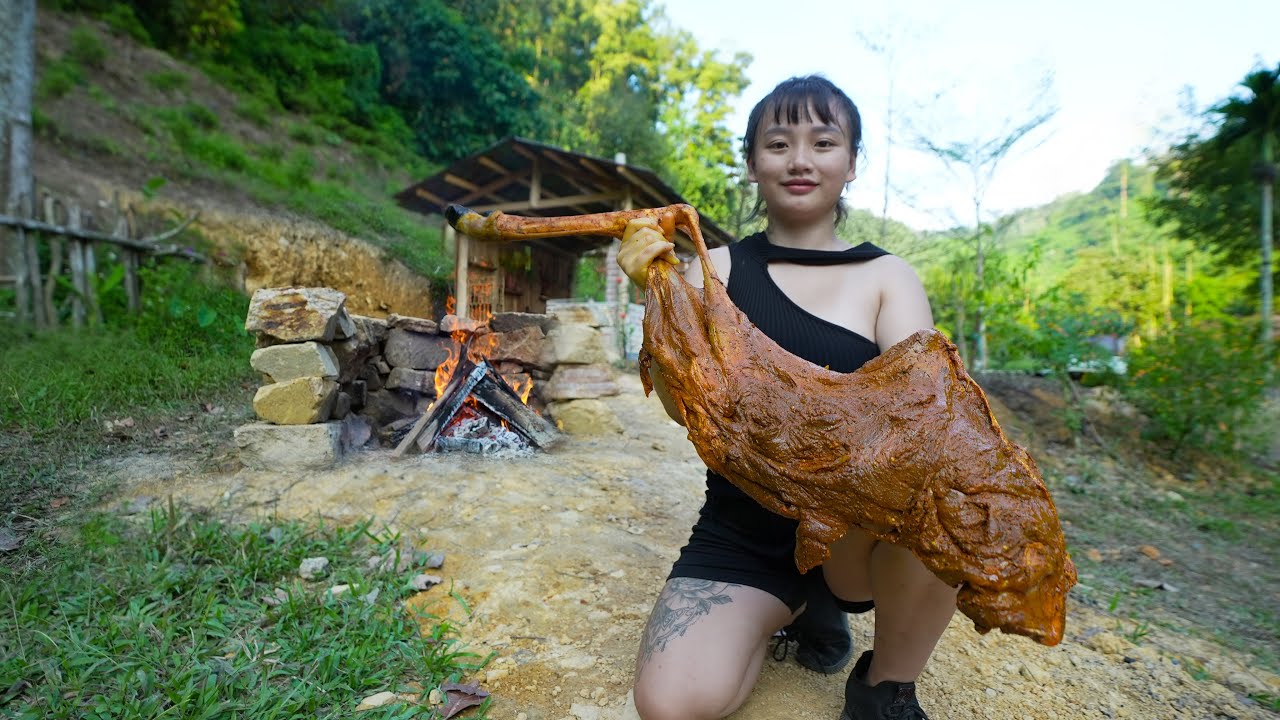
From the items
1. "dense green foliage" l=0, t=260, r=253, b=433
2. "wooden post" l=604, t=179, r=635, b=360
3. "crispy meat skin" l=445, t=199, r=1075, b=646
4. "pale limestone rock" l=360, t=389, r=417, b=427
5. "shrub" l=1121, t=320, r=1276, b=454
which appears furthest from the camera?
"wooden post" l=604, t=179, r=635, b=360

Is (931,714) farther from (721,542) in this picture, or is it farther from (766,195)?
(766,195)

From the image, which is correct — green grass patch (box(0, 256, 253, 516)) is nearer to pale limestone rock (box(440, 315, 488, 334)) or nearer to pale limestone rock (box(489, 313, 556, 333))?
pale limestone rock (box(440, 315, 488, 334))

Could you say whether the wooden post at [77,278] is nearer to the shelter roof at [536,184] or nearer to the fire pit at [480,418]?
the fire pit at [480,418]

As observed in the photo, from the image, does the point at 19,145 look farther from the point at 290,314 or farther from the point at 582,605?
the point at 582,605

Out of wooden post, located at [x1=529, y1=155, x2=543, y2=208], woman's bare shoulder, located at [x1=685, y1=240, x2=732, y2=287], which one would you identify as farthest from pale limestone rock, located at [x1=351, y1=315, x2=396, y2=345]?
wooden post, located at [x1=529, y1=155, x2=543, y2=208]

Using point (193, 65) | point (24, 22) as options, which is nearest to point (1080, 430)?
point (24, 22)

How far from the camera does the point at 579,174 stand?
702cm

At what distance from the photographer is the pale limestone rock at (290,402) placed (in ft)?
9.95

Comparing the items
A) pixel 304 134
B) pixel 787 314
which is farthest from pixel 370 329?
pixel 304 134

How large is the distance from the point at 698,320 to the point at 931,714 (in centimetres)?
126

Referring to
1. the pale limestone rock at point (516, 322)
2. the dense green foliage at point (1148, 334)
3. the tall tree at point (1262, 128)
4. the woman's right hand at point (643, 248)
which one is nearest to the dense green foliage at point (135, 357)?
the pale limestone rock at point (516, 322)

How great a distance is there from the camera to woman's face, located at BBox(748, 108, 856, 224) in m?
1.54

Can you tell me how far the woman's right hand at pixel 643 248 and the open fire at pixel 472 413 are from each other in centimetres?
259

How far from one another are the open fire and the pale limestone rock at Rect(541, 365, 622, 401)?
31 centimetres
